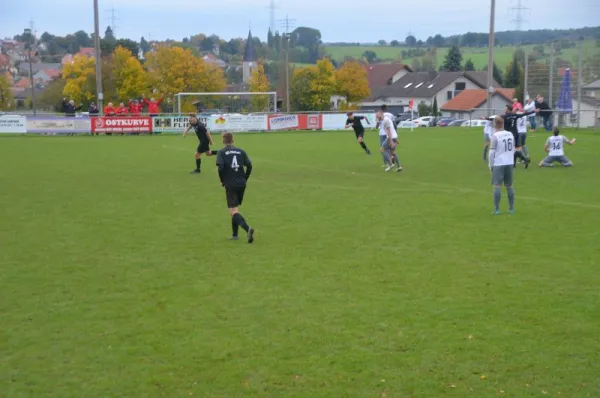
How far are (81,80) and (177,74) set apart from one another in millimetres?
9526

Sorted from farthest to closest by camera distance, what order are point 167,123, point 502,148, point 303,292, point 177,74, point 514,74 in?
point 514,74, point 177,74, point 167,123, point 502,148, point 303,292

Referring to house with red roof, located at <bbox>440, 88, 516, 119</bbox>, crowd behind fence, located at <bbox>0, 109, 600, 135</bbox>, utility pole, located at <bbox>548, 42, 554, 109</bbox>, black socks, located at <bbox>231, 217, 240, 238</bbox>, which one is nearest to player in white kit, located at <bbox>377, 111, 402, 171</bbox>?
black socks, located at <bbox>231, 217, 240, 238</bbox>

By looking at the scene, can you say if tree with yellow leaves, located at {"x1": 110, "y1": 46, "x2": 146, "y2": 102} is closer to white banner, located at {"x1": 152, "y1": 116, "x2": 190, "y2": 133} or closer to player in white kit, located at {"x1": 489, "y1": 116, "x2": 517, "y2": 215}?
white banner, located at {"x1": 152, "y1": 116, "x2": 190, "y2": 133}

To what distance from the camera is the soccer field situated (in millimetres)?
7102

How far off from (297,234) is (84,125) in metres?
33.7

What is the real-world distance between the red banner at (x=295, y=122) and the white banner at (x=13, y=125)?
46.8 ft

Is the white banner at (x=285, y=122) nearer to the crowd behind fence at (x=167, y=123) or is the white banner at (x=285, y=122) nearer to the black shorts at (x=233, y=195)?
the crowd behind fence at (x=167, y=123)

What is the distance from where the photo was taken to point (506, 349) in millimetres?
7656

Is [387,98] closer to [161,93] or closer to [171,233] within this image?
[161,93]

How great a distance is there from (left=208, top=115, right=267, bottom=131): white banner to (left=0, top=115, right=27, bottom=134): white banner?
36.1ft

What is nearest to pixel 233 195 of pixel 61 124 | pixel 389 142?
pixel 389 142

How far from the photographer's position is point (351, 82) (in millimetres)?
89000

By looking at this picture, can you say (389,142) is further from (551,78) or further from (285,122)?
(551,78)

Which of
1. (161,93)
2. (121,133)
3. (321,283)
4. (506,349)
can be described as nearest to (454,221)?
(321,283)
